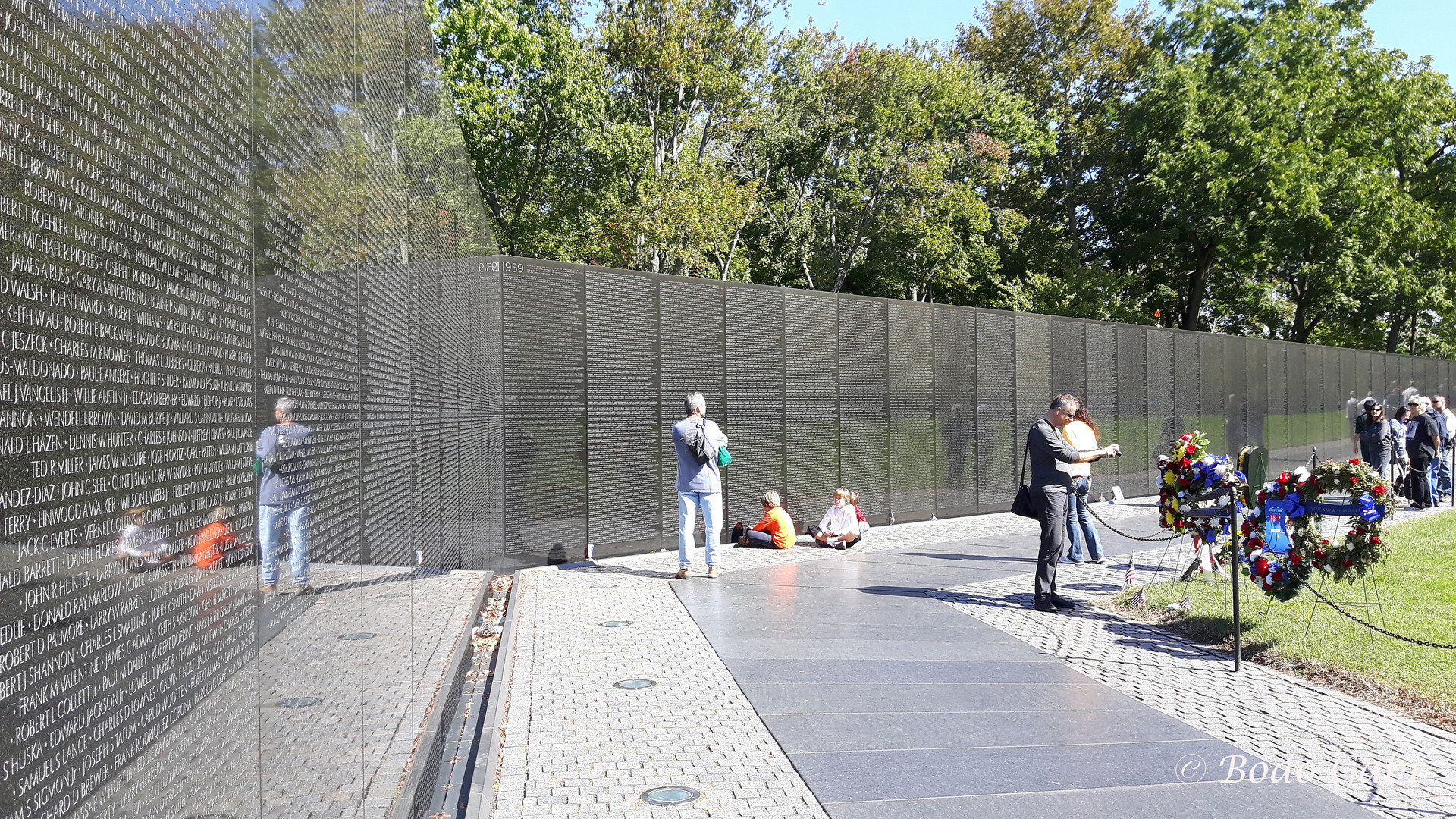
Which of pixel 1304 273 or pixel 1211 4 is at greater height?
pixel 1211 4

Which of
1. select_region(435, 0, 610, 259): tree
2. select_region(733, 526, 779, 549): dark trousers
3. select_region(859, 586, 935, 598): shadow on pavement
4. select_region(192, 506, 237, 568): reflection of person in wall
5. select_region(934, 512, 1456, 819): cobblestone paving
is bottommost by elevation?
select_region(934, 512, 1456, 819): cobblestone paving

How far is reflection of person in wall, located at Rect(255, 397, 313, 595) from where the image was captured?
7.32 feet

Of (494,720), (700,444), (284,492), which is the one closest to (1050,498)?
(700,444)

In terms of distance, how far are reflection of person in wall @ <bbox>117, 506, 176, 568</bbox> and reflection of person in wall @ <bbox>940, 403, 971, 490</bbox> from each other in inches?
627

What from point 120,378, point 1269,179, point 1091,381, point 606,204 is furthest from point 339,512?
point 1269,179

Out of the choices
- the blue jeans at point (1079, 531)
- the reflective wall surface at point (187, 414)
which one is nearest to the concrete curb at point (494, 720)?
the reflective wall surface at point (187, 414)

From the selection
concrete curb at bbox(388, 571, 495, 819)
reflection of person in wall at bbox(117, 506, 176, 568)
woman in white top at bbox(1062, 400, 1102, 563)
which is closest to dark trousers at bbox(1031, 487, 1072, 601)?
woman in white top at bbox(1062, 400, 1102, 563)

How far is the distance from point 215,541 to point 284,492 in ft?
2.34

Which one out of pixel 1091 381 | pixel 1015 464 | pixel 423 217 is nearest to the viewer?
pixel 423 217

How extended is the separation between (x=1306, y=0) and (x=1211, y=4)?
3285 mm

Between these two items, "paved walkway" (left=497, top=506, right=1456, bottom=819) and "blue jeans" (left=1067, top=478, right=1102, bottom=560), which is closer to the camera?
"paved walkway" (left=497, top=506, right=1456, bottom=819)

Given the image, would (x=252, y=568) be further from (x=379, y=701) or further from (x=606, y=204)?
(x=606, y=204)

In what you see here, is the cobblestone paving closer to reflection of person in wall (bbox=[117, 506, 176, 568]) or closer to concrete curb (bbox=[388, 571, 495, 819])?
concrete curb (bbox=[388, 571, 495, 819])

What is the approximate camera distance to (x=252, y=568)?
197 centimetres
